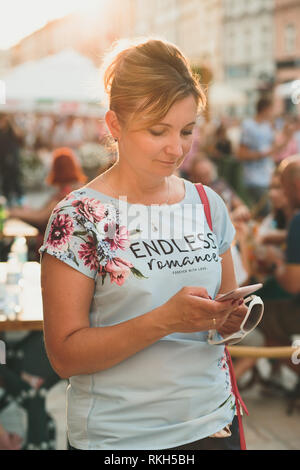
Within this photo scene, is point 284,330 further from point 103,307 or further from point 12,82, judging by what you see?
point 12,82

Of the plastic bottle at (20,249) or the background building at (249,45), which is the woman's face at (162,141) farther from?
the background building at (249,45)

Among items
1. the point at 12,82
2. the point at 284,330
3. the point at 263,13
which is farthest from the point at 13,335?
the point at 263,13

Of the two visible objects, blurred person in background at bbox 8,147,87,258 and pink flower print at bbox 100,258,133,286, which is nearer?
pink flower print at bbox 100,258,133,286

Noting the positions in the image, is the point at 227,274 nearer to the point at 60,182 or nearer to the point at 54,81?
the point at 60,182

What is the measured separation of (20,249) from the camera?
442 cm

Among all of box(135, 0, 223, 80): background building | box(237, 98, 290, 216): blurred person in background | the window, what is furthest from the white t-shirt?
the window

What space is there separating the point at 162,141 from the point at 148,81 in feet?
0.42

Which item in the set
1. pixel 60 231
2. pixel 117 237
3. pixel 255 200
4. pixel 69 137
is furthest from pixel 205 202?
pixel 69 137

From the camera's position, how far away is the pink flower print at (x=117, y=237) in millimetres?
1361

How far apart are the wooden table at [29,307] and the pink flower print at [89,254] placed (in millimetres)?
1375

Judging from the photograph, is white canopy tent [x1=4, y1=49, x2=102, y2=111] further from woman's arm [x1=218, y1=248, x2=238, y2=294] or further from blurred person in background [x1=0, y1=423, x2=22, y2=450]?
woman's arm [x1=218, y1=248, x2=238, y2=294]

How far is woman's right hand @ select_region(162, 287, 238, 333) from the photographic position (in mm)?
1247

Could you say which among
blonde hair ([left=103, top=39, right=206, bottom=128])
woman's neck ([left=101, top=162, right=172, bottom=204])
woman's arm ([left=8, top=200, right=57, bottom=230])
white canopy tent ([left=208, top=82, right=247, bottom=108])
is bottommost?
white canopy tent ([left=208, top=82, right=247, bottom=108])

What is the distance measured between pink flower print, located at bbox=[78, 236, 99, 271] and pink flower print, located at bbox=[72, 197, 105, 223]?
47mm
